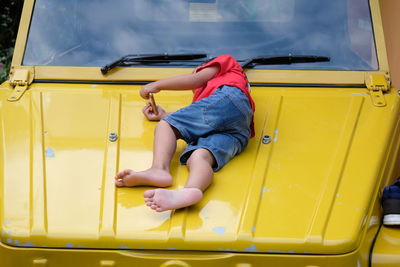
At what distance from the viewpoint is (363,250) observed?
80.6 inches

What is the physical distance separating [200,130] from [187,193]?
417mm

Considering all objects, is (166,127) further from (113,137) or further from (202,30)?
(202,30)

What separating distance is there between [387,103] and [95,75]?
130 centimetres

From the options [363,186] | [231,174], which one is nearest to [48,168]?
[231,174]

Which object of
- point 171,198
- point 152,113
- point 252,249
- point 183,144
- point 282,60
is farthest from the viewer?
point 282,60

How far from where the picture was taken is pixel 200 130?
249cm

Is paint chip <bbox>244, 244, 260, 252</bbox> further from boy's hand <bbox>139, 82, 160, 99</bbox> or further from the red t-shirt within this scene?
boy's hand <bbox>139, 82, 160, 99</bbox>

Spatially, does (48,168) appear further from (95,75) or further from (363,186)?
(363,186)

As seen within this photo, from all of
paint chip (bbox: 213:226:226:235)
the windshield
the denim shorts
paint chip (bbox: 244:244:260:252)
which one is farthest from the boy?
the windshield

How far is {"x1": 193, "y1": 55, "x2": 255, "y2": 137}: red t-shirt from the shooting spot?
A: 2.63 meters

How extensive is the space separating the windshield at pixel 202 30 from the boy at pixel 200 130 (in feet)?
1.20

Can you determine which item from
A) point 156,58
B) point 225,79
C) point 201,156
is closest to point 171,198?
point 201,156

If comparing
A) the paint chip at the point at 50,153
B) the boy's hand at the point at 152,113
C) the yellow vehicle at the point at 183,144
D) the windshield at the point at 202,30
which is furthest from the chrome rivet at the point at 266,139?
the paint chip at the point at 50,153

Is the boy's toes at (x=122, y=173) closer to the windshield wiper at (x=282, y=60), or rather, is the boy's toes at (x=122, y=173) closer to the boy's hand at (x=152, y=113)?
the boy's hand at (x=152, y=113)
